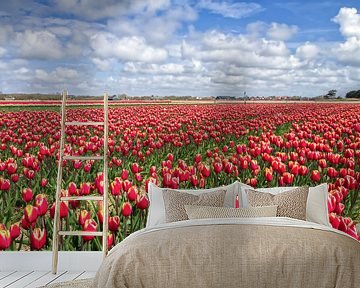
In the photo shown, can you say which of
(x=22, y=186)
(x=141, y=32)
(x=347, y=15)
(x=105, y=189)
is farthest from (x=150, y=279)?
(x=347, y=15)

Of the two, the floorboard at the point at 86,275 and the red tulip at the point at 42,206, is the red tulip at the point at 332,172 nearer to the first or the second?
the floorboard at the point at 86,275

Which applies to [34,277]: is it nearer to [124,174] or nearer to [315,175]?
[124,174]

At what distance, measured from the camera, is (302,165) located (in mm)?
5086

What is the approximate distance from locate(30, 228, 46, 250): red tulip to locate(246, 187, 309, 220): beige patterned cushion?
1655 millimetres

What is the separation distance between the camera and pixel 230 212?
3.99m

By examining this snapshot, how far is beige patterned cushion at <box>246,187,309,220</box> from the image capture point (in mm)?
4137

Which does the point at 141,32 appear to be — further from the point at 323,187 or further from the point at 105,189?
the point at 323,187

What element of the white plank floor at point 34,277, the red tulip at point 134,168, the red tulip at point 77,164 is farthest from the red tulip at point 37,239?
the red tulip at point 134,168

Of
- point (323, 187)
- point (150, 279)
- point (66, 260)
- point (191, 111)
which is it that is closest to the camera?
point (150, 279)

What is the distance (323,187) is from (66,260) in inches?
80.0

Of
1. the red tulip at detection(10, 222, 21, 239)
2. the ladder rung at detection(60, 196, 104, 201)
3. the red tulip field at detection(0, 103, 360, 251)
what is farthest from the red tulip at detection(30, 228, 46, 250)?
the ladder rung at detection(60, 196, 104, 201)

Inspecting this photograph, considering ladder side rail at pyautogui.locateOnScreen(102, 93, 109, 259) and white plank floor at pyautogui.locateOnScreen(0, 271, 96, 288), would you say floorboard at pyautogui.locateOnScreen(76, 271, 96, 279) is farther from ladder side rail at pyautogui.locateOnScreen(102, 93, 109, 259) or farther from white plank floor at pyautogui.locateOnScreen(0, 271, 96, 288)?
ladder side rail at pyautogui.locateOnScreen(102, 93, 109, 259)

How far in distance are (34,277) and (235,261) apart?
2140mm

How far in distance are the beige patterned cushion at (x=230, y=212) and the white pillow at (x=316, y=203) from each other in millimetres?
373
